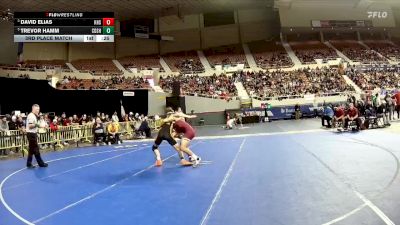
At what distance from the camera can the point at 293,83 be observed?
137 feet

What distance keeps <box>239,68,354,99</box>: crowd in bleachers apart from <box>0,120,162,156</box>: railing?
718 inches

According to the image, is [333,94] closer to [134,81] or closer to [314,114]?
[314,114]

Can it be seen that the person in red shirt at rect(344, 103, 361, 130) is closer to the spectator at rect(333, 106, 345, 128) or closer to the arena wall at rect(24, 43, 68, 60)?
the spectator at rect(333, 106, 345, 128)

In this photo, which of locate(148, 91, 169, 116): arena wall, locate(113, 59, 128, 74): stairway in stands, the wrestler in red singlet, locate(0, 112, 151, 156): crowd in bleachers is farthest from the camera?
locate(113, 59, 128, 74): stairway in stands

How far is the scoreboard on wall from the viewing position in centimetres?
1542

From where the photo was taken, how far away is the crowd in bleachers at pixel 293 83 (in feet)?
130

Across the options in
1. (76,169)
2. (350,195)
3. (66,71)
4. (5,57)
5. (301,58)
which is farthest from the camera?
(301,58)

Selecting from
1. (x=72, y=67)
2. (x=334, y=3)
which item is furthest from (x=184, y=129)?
(x=334, y=3)

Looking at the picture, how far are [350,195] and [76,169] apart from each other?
7575 millimetres

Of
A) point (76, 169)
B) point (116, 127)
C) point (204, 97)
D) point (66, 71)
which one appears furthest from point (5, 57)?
point (76, 169)

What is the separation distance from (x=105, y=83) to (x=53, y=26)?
877 inches

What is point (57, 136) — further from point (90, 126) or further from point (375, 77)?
point (375, 77)

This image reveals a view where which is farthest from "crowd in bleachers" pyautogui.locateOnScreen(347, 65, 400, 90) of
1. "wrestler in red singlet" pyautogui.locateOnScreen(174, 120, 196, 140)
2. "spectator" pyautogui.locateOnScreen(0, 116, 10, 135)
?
"spectator" pyautogui.locateOnScreen(0, 116, 10, 135)

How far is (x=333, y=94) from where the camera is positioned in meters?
38.2
